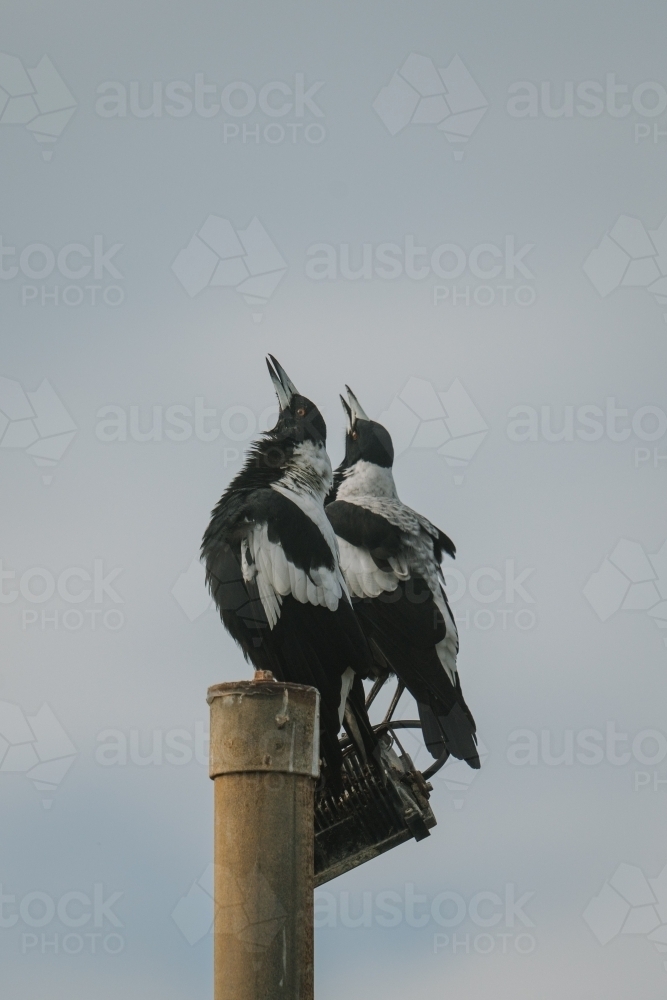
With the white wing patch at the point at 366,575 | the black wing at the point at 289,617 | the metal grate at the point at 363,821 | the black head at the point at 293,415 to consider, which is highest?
the black head at the point at 293,415

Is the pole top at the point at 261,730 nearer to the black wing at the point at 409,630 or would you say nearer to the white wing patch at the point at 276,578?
the white wing patch at the point at 276,578

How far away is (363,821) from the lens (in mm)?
6516

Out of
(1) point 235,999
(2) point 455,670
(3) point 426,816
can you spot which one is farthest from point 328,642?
(1) point 235,999

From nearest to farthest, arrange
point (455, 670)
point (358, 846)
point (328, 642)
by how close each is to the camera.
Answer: point (358, 846) < point (328, 642) < point (455, 670)

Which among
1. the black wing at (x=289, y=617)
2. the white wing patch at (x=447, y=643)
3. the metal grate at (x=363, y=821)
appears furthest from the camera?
the white wing patch at (x=447, y=643)

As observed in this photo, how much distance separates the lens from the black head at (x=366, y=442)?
10.7 m

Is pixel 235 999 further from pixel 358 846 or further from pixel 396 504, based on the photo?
pixel 396 504

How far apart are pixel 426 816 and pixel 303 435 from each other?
8.95 feet

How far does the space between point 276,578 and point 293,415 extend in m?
1.42

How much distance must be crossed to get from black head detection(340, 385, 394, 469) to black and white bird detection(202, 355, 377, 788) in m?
2.60

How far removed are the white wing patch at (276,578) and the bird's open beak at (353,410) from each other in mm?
3327

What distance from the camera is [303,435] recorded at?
8562mm

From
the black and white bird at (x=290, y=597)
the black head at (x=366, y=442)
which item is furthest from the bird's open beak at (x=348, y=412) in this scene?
the black and white bird at (x=290, y=597)

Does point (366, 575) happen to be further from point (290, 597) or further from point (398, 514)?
point (290, 597)
